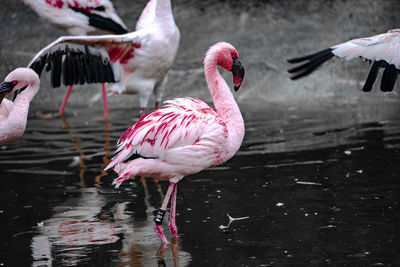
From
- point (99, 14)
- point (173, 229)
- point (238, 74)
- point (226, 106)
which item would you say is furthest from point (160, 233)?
point (99, 14)

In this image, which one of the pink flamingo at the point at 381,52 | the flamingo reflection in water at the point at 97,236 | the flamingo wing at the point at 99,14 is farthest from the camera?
the flamingo wing at the point at 99,14

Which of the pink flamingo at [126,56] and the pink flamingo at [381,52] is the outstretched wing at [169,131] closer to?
the pink flamingo at [381,52]

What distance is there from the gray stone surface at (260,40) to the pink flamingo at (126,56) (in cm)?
215

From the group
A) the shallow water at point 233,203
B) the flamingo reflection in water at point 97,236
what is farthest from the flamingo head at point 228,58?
the flamingo reflection in water at point 97,236

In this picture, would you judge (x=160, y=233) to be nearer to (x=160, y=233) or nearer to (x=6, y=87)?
(x=160, y=233)

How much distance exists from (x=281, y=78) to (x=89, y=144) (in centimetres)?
328

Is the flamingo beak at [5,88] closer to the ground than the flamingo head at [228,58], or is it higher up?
closer to the ground

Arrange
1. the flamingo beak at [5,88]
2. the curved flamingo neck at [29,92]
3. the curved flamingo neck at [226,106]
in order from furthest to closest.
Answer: the curved flamingo neck at [29,92]
the flamingo beak at [5,88]
the curved flamingo neck at [226,106]

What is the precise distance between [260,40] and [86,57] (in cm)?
377

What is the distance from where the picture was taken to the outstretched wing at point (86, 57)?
6687 mm

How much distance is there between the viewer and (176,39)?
7.19 meters

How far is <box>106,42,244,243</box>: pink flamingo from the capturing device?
13.9ft

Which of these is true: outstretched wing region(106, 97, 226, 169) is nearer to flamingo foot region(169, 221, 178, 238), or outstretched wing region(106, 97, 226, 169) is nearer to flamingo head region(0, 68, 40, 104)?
flamingo foot region(169, 221, 178, 238)

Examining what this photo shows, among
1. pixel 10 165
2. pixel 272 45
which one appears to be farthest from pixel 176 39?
pixel 272 45
